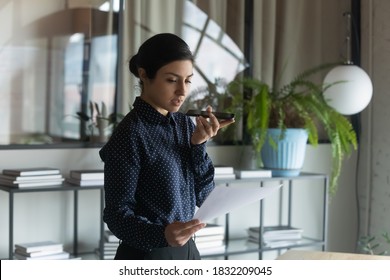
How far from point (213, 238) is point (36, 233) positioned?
2.91 ft

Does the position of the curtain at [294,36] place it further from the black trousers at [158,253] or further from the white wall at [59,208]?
the black trousers at [158,253]

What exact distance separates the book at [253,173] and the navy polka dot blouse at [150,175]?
1.74m

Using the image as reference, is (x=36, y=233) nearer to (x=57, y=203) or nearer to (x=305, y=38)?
(x=57, y=203)

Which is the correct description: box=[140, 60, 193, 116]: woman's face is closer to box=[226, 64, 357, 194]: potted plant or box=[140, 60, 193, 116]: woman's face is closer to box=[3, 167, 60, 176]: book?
box=[3, 167, 60, 176]: book

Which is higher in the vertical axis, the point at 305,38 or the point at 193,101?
the point at 305,38

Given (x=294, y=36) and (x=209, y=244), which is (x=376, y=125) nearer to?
(x=294, y=36)

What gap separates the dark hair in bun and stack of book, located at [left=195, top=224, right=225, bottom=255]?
6.15 ft

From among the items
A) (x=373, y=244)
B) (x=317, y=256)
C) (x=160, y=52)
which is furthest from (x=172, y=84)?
(x=373, y=244)

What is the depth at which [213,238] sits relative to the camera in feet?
11.3

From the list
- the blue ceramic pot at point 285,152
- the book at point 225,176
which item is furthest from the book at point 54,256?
the blue ceramic pot at point 285,152

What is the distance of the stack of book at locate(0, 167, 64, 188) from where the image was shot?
114 inches

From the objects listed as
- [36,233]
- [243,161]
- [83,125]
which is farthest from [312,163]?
[36,233]
